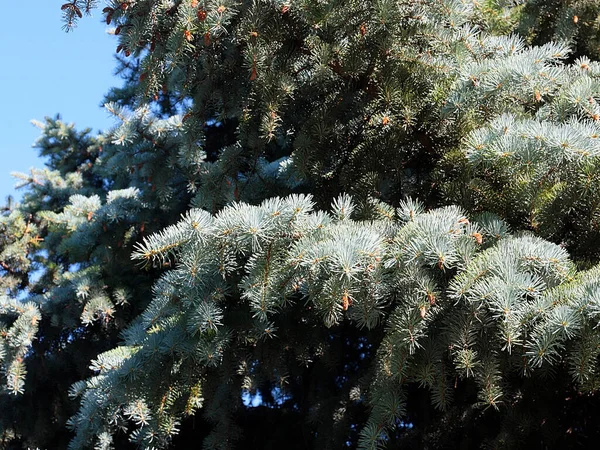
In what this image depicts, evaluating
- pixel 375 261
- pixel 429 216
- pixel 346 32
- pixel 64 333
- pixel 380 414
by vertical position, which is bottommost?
pixel 380 414

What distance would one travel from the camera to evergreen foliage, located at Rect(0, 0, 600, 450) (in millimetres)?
1682

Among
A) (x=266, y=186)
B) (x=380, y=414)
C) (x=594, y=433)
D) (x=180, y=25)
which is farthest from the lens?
(x=266, y=186)

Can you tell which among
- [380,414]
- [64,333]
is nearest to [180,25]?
[380,414]

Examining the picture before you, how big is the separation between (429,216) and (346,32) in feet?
3.05

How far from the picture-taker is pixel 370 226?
195cm

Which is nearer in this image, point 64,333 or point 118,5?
point 118,5

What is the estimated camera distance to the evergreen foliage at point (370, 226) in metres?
1.68

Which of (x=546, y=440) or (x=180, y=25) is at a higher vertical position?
(x=180, y=25)

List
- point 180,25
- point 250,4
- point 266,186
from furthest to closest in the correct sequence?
point 266,186, point 250,4, point 180,25

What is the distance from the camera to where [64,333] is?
13.5ft

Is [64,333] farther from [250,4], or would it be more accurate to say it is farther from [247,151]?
[250,4]

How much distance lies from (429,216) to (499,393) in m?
0.52

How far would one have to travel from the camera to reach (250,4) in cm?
231

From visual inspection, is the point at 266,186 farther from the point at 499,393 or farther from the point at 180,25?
the point at 499,393
